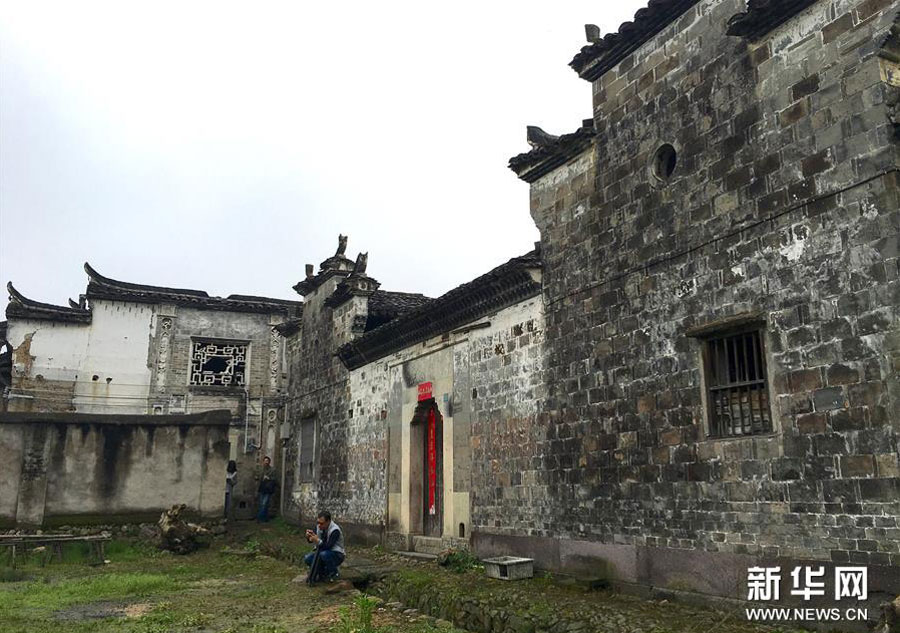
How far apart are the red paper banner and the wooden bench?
20.6 feet

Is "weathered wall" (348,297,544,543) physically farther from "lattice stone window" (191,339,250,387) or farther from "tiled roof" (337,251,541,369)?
"lattice stone window" (191,339,250,387)

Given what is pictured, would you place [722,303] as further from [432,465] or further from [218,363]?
[218,363]

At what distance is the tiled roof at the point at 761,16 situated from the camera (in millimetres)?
6988

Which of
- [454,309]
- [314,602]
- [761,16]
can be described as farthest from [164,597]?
[761,16]

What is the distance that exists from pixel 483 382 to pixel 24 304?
18549 mm

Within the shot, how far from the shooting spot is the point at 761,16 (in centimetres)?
720

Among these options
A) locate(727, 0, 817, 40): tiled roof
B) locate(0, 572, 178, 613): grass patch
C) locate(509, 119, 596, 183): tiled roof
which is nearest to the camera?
locate(727, 0, 817, 40): tiled roof

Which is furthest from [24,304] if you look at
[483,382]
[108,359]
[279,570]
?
[483,382]

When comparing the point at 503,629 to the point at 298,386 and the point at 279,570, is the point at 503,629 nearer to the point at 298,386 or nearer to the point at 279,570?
the point at 279,570

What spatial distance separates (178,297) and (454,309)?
16417mm

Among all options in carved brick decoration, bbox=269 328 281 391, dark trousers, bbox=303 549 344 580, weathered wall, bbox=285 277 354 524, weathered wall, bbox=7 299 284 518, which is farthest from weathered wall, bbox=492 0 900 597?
carved brick decoration, bbox=269 328 281 391

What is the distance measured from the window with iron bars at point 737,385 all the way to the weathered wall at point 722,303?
0.16 metres

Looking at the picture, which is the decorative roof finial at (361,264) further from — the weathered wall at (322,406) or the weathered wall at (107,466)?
the weathered wall at (107,466)

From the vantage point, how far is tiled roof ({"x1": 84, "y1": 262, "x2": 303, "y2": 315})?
81.4 ft
